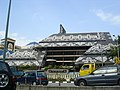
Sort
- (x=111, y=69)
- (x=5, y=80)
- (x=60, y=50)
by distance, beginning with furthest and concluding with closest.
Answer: (x=60, y=50) < (x=111, y=69) < (x=5, y=80)

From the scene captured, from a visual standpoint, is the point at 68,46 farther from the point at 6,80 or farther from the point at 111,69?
the point at 6,80

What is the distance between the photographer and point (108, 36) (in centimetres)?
9269

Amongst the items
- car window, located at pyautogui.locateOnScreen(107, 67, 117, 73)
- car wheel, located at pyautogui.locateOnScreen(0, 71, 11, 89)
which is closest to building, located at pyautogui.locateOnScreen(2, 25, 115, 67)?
car window, located at pyautogui.locateOnScreen(107, 67, 117, 73)

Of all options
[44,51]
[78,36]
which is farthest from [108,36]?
[44,51]

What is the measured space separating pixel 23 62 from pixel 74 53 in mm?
20320

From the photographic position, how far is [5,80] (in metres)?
7.12

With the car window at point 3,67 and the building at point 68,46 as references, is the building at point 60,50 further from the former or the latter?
the car window at point 3,67

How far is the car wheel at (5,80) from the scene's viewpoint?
700cm

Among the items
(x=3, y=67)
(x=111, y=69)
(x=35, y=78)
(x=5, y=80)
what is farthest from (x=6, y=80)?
(x=35, y=78)

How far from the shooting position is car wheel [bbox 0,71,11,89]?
6996mm

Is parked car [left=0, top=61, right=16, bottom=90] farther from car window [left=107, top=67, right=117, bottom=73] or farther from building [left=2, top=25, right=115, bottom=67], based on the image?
building [left=2, top=25, right=115, bottom=67]

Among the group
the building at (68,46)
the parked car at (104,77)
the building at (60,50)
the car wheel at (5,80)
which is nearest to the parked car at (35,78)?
the parked car at (104,77)

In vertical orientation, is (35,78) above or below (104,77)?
below

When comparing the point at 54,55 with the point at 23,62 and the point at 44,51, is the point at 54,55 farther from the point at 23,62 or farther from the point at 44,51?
the point at 23,62
